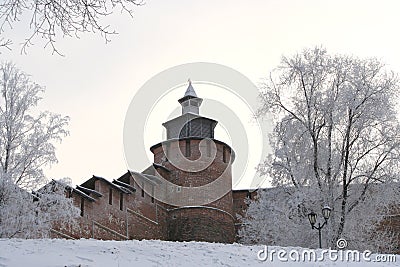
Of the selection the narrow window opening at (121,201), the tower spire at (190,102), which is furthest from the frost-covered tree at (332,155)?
the tower spire at (190,102)

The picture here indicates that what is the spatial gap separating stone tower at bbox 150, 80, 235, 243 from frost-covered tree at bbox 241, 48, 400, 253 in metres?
7.86

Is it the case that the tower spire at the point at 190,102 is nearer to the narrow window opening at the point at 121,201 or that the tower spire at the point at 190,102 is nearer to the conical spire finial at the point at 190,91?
the conical spire finial at the point at 190,91

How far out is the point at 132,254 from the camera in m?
10.3

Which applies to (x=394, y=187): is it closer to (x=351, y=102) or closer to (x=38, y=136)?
(x=351, y=102)

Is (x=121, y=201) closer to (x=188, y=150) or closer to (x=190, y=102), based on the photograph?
(x=188, y=150)

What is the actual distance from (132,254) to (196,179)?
63.8 ft

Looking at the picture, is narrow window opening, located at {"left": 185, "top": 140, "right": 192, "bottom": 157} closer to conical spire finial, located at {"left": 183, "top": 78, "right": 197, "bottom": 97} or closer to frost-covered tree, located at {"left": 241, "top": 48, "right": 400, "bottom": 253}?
conical spire finial, located at {"left": 183, "top": 78, "right": 197, "bottom": 97}

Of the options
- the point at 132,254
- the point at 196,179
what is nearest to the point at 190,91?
the point at 196,179

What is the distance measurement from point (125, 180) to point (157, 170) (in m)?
2.97

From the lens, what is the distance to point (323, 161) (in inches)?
821

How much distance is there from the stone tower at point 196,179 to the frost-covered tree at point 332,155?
25.8 feet

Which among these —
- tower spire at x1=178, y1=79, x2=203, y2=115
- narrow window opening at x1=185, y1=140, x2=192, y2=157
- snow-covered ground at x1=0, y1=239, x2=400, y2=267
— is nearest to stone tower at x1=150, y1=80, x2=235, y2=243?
narrow window opening at x1=185, y1=140, x2=192, y2=157

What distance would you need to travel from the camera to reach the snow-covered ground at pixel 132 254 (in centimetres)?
895

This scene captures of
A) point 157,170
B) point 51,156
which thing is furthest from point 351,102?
point 157,170
